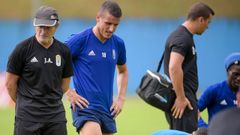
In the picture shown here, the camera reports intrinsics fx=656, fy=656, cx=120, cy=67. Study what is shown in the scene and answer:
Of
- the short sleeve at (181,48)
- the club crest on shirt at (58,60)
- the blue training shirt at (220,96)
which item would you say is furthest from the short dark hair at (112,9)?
the blue training shirt at (220,96)

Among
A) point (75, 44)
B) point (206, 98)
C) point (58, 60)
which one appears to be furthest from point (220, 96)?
point (58, 60)

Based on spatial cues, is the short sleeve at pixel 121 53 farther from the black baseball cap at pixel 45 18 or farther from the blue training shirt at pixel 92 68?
the black baseball cap at pixel 45 18

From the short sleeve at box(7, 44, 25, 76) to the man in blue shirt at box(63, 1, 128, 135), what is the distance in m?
0.68

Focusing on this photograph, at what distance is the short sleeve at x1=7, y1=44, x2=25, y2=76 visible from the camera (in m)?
6.23

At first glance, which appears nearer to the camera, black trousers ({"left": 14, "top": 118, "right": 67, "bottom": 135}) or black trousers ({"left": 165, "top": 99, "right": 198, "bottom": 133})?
black trousers ({"left": 14, "top": 118, "right": 67, "bottom": 135})

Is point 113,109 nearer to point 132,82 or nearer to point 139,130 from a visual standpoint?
point 139,130

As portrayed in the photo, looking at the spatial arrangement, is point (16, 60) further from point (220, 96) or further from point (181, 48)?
point (220, 96)

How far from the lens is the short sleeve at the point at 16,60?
623 centimetres

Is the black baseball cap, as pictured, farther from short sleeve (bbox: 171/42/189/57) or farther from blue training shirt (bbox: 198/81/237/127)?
blue training shirt (bbox: 198/81/237/127)

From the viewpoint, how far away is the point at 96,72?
682cm

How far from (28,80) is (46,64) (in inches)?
9.1

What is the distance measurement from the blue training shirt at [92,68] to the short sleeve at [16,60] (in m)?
0.68

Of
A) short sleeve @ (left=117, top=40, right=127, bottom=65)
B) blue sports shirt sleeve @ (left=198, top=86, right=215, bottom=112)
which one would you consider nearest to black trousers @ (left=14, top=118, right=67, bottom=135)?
short sleeve @ (left=117, top=40, right=127, bottom=65)

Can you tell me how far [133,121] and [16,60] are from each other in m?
6.65
